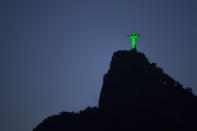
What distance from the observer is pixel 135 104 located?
197 feet

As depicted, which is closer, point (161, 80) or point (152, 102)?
point (152, 102)

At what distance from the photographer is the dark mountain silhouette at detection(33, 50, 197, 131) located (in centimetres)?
5700

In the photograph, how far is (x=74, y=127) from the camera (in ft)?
211

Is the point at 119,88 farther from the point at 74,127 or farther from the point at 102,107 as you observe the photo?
the point at 74,127

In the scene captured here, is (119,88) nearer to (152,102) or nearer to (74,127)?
(152,102)

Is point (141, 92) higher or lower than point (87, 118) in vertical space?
higher

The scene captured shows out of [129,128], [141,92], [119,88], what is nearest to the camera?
[129,128]

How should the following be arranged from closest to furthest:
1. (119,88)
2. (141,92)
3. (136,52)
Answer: (141,92) → (119,88) → (136,52)

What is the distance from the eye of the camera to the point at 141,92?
60844 mm

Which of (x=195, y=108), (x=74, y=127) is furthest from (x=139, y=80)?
(x=74, y=127)

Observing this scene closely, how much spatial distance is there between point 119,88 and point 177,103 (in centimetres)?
1306

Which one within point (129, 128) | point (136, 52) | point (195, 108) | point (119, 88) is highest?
point (136, 52)

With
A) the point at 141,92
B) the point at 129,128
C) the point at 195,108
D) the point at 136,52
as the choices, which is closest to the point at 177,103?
the point at 195,108

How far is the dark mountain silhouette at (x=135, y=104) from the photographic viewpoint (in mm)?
57000
